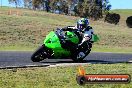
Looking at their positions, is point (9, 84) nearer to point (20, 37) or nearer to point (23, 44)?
point (23, 44)

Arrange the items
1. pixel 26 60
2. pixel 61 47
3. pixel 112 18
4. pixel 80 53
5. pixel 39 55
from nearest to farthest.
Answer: pixel 26 60 < pixel 39 55 < pixel 61 47 < pixel 80 53 < pixel 112 18

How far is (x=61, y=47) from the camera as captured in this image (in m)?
16.4

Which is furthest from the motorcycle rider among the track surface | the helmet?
the track surface

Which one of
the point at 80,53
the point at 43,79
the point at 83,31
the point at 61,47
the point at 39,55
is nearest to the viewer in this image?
the point at 43,79

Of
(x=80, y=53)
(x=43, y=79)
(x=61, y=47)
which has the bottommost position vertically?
(x=80, y=53)

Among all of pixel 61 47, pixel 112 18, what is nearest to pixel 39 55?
pixel 61 47

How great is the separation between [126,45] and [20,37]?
1074 cm

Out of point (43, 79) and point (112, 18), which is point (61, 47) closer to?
point (43, 79)

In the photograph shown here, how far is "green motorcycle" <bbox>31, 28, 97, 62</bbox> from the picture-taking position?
52.9ft

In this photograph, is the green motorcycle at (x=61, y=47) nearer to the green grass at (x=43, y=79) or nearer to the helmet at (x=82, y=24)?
the helmet at (x=82, y=24)

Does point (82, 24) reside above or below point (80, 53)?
above

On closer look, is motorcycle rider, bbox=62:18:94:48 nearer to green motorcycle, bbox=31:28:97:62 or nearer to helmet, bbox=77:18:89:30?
helmet, bbox=77:18:89:30

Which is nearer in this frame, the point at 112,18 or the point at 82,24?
the point at 82,24

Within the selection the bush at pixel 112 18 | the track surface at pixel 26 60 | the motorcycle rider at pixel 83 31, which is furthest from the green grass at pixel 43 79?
the bush at pixel 112 18
